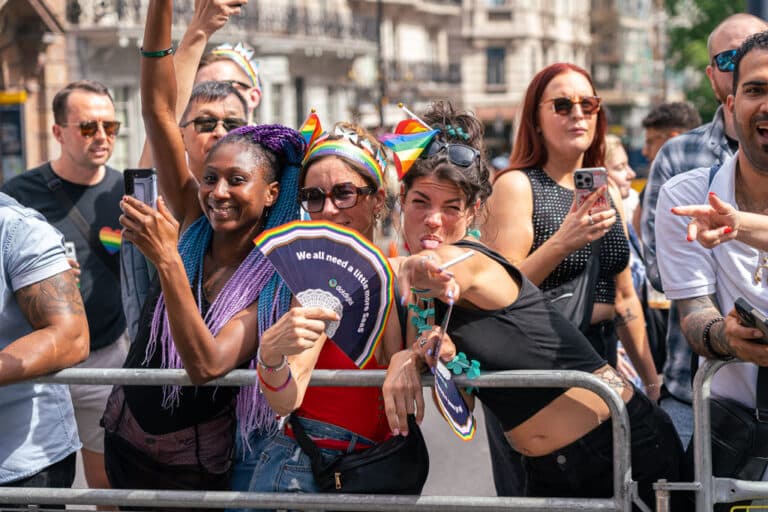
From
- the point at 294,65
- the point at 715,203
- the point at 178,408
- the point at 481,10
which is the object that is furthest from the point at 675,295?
the point at 481,10

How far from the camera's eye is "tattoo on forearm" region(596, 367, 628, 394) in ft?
11.3

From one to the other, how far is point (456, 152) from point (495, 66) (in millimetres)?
55968

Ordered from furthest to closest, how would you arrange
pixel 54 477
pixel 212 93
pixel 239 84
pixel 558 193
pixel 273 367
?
1. pixel 239 84
2. pixel 212 93
3. pixel 558 193
4. pixel 54 477
5. pixel 273 367

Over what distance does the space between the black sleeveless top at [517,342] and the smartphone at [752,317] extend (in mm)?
490

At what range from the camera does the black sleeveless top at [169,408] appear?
3.69m

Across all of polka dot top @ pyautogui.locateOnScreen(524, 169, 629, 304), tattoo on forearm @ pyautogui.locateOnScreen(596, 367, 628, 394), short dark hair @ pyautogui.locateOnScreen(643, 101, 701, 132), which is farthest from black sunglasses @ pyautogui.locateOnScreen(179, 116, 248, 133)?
short dark hair @ pyautogui.locateOnScreen(643, 101, 701, 132)

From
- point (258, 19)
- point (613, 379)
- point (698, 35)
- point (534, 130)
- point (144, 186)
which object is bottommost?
point (613, 379)

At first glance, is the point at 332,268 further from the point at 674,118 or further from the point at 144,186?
the point at 674,118

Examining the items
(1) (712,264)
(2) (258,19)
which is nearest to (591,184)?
(1) (712,264)

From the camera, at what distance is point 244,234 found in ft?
12.3

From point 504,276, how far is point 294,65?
3656 cm

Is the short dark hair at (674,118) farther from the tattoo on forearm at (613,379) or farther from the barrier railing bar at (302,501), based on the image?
the barrier railing bar at (302,501)

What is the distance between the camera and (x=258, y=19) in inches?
1421

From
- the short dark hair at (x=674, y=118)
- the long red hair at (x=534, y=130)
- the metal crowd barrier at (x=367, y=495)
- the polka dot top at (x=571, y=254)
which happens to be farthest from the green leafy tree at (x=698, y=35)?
the metal crowd barrier at (x=367, y=495)
